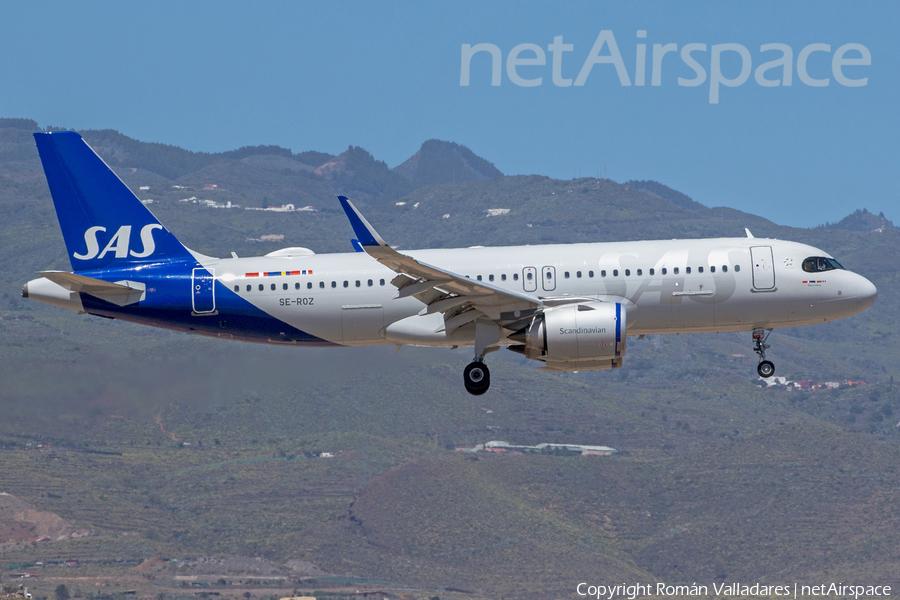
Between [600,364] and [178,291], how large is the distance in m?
16.7

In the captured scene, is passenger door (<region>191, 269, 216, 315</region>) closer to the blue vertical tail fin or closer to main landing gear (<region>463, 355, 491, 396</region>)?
the blue vertical tail fin

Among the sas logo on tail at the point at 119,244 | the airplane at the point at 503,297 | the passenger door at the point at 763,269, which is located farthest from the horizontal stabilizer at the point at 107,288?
the passenger door at the point at 763,269

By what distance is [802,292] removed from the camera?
45500mm

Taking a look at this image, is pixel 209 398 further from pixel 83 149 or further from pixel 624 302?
pixel 624 302

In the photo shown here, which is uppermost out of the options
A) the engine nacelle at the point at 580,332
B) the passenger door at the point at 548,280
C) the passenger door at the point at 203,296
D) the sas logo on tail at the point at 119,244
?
the sas logo on tail at the point at 119,244

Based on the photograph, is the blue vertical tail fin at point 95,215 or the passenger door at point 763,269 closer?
the passenger door at point 763,269

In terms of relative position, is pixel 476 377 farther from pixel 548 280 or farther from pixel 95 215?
pixel 95 215

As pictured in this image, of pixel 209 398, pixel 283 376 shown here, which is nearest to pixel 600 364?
pixel 283 376

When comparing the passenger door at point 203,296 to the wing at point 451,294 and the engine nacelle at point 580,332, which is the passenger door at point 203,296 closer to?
the wing at point 451,294

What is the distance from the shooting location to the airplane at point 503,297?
43.9 meters

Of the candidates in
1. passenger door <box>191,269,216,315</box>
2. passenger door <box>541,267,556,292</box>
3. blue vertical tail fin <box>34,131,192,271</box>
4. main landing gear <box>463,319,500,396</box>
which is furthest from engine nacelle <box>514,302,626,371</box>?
blue vertical tail fin <box>34,131,192,271</box>

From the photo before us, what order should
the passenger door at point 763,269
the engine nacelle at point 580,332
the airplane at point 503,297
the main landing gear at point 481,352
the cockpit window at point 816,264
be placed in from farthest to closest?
the cockpit window at point 816,264
the passenger door at point 763,269
the main landing gear at point 481,352
the airplane at point 503,297
the engine nacelle at point 580,332

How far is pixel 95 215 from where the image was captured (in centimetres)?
4875

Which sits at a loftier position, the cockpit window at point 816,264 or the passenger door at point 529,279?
the cockpit window at point 816,264
